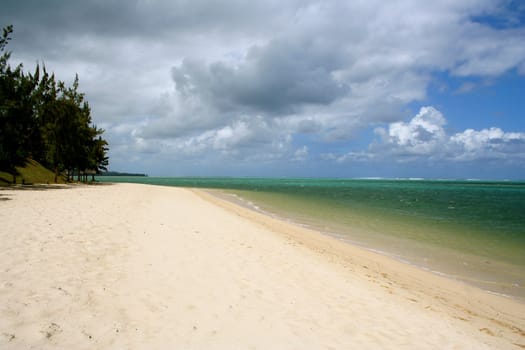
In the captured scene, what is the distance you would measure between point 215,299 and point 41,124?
42.5 m

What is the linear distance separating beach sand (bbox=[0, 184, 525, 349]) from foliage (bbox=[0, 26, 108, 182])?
24.9 meters

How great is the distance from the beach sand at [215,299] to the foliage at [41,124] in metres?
24.9

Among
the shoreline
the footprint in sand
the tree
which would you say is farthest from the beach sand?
the tree

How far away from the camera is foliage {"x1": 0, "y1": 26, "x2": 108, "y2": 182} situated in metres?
27.0

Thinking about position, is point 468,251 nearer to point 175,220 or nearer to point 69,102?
point 175,220

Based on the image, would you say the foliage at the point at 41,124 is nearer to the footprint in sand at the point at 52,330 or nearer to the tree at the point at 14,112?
the tree at the point at 14,112

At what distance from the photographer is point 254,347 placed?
12.8 feet

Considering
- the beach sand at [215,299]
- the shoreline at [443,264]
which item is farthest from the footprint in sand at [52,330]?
the shoreline at [443,264]

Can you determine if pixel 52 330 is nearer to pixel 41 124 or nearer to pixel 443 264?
pixel 443 264

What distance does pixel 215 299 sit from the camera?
17.5ft

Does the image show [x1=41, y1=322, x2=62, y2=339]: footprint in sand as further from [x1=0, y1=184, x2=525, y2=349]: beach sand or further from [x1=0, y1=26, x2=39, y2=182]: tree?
[x1=0, y1=26, x2=39, y2=182]: tree

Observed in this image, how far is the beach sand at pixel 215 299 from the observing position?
4016 millimetres

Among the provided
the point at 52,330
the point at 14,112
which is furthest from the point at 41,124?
the point at 52,330

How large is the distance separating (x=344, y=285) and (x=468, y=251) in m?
10.2
